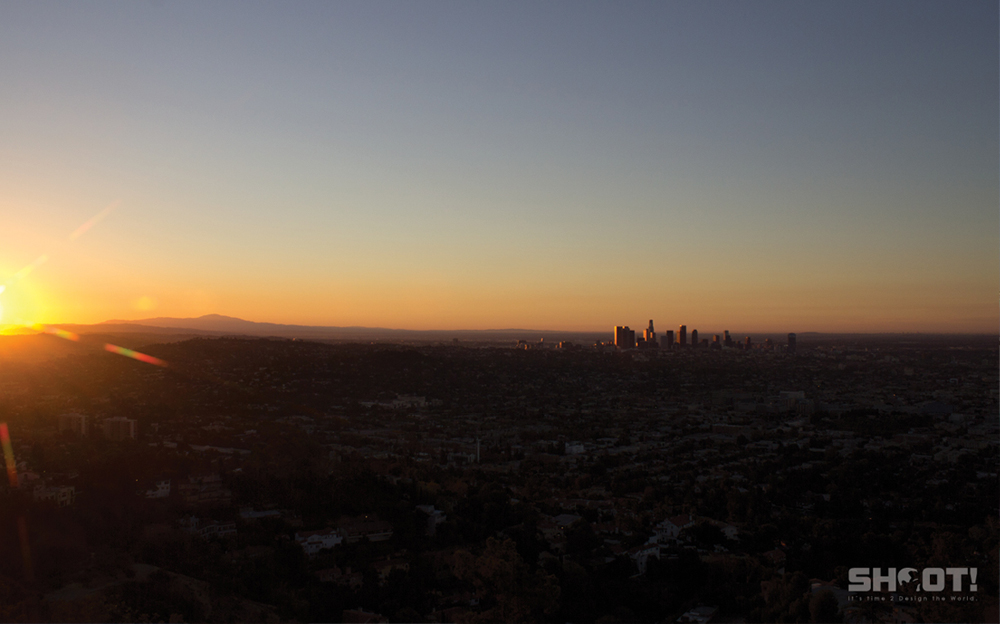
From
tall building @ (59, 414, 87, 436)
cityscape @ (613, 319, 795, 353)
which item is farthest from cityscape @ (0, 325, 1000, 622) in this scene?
cityscape @ (613, 319, 795, 353)

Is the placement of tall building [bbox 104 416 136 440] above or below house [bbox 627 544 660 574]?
above

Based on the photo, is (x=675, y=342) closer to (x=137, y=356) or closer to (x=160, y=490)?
(x=137, y=356)

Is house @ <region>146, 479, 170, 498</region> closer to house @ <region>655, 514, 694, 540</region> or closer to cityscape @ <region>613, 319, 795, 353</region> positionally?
house @ <region>655, 514, 694, 540</region>

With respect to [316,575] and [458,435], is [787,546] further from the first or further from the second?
[458,435]

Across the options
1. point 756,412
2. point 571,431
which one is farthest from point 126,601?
point 756,412

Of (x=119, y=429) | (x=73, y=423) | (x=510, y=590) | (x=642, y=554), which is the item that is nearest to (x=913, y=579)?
(x=642, y=554)
